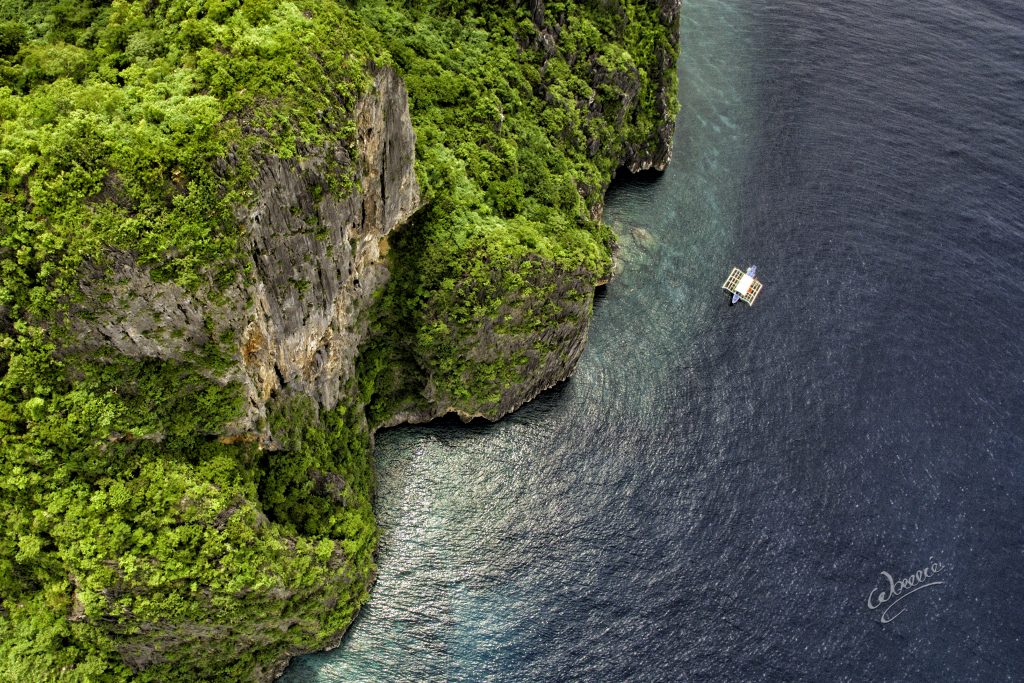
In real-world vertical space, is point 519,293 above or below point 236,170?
below

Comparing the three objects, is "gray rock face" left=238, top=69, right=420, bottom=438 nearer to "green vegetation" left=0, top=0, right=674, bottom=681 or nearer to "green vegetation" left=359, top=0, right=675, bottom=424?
"green vegetation" left=0, top=0, right=674, bottom=681

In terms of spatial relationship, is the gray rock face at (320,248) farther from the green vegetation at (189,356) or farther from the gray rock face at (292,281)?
the green vegetation at (189,356)

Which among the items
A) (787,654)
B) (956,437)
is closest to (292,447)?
(787,654)

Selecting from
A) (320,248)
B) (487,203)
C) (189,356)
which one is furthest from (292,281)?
(487,203)

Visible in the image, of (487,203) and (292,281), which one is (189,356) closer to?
(292,281)

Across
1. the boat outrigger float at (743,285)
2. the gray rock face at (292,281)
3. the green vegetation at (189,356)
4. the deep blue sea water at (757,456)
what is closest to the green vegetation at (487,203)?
the green vegetation at (189,356)

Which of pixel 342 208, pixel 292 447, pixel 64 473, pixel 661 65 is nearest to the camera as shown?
pixel 64 473

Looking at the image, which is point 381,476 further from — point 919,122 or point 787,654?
point 919,122

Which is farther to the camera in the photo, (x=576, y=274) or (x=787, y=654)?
(x=576, y=274)
